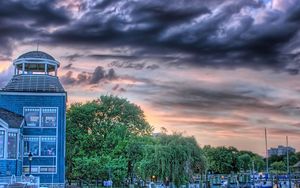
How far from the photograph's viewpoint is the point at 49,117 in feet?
197

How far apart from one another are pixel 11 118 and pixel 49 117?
5833 millimetres

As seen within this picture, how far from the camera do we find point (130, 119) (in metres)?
77.0

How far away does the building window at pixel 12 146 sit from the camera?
53.4 metres

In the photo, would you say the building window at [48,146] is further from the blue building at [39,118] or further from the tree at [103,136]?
the tree at [103,136]

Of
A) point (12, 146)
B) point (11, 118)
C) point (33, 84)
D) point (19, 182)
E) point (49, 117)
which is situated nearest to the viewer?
point (19, 182)

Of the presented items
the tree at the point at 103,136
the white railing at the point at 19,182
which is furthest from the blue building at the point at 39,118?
the tree at the point at 103,136

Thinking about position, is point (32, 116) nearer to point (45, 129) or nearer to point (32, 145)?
point (45, 129)

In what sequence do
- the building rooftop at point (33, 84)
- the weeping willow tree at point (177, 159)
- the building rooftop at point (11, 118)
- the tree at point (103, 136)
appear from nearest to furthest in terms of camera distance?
the building rooftop at point (11, 118), the weeping willow tree at point (177, 159), the building rooftop at point (33, 84), the tree at point (103, 136)

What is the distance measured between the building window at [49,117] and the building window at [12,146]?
5.89m

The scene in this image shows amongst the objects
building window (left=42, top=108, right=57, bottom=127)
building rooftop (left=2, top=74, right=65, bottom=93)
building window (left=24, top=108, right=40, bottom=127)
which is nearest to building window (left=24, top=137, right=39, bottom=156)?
building window (left=24, top=108, right=40, bottom=127)

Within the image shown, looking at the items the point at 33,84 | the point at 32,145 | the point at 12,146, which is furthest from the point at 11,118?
the point at 33,84

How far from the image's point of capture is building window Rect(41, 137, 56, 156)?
194ft

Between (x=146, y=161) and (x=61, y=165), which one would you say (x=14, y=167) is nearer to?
(x=61, y=165)

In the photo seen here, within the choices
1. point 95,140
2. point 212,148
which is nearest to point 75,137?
point 95,140
